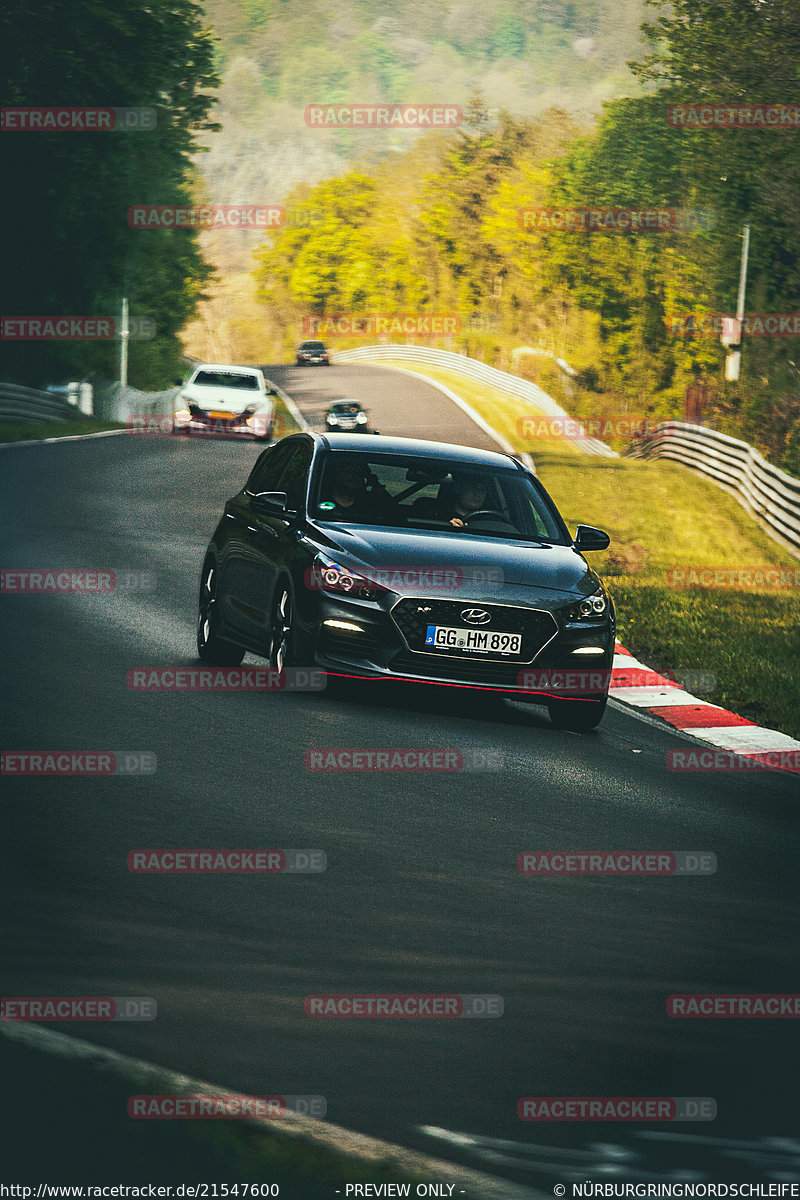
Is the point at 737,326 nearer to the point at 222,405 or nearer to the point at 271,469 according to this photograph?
the point at 222,405

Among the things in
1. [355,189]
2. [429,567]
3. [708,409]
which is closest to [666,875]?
[429,567]

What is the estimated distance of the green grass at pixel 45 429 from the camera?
40.7 meters

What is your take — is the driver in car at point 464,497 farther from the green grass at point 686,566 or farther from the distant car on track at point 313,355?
the distant car on track at point 313,355

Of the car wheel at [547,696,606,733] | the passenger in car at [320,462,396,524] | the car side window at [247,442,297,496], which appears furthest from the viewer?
the car side window at [247,442,297,496]

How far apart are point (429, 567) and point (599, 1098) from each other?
236 inches

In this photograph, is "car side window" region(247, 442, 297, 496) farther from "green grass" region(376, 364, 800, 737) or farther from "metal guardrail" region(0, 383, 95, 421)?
"metal guardrail" region(0, 383, 95, 421)

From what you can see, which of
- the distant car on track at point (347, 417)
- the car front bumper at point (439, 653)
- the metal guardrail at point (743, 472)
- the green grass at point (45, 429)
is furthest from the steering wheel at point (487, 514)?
the distant car on track at point (347, 417)

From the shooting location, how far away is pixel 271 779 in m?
8.43

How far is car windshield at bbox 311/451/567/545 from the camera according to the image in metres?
11.2

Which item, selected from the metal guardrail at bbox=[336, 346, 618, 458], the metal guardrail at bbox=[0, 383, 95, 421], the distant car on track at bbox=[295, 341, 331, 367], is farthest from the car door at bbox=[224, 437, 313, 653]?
the distant car on track at bbox=[295, 341, 331, 367]

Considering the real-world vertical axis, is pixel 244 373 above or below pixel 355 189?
below

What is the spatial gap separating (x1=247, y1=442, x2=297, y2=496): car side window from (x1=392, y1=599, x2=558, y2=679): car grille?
2.32m

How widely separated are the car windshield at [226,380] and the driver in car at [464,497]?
2556 cm

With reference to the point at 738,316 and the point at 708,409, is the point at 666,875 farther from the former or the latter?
the point at 708,409
